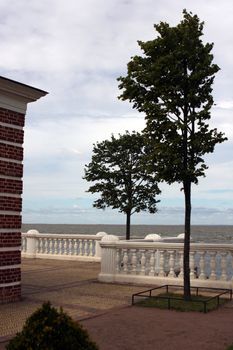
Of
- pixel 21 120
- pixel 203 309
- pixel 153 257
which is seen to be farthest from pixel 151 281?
pixel 21 120

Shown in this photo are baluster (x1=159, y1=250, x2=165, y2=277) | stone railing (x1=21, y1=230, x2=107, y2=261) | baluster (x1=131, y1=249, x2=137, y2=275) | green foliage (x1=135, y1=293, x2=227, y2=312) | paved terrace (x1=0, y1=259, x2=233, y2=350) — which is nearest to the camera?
paved terrace (x1=0, y1=259, x2=233, y2=350)

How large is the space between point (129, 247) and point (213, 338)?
695cm

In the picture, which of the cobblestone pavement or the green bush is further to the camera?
the cobblestone pavement

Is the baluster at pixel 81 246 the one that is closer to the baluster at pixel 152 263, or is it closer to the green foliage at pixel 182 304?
the baluster at pixel 152 263

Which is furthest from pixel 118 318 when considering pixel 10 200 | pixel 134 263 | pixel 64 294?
pixel 134 263

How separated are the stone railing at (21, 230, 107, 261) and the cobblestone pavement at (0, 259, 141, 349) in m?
2.02

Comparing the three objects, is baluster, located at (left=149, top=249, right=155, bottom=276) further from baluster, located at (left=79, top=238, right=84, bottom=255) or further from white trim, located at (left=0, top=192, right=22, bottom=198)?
baluster, located at (left=79, top=238, right=84, bottom=255)

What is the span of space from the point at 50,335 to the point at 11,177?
7.26 m

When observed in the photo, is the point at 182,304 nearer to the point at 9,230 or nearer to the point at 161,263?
the point at 161,263

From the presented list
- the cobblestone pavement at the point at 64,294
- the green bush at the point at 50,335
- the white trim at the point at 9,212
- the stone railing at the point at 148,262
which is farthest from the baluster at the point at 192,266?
the green bush at the point at 50,335

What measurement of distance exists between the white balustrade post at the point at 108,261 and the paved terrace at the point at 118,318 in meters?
0.44

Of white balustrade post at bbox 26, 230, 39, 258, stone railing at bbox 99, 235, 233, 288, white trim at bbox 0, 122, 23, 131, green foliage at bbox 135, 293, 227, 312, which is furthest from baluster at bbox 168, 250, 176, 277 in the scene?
white balustrade post at bbox 26, 230, 39, 258

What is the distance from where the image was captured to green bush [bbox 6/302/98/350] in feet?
15.1

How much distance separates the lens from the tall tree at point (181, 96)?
37.1ft
